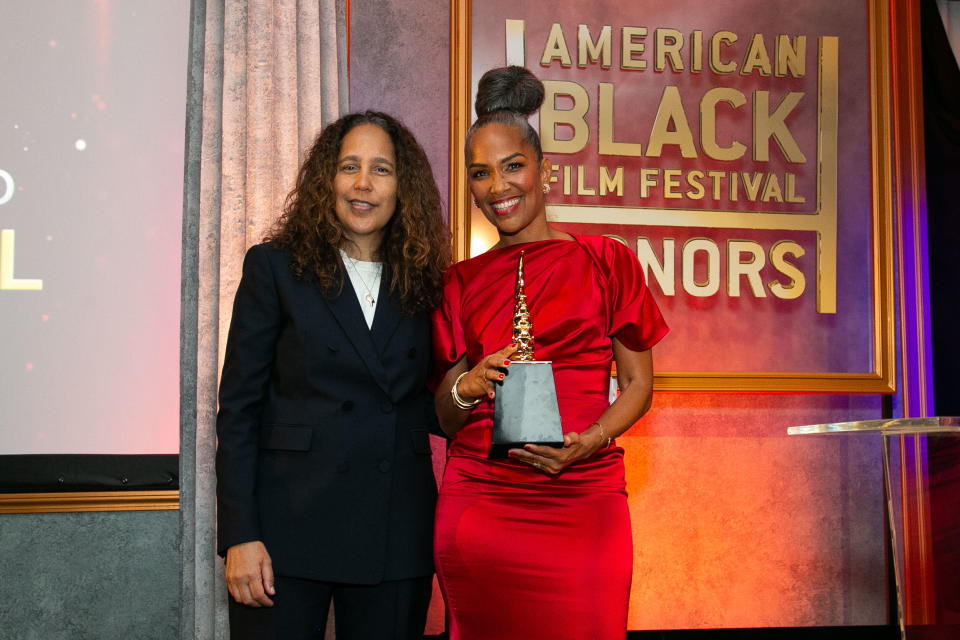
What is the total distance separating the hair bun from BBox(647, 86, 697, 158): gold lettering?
143cm

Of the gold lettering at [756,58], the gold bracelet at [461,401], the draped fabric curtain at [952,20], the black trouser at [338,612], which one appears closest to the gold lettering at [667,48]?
the gold lettering at [756,58]

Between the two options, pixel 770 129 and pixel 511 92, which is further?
pixel 770 129

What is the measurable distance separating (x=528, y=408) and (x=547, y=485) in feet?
0.78

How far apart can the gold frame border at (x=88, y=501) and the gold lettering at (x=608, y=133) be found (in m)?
2.18

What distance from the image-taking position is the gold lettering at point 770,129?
141 inches

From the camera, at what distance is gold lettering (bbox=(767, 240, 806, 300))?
356 centimetres

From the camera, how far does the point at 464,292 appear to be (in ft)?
7.18

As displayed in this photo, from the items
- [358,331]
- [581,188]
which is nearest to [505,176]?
[358,331]

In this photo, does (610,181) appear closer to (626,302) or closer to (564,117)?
(564,117)

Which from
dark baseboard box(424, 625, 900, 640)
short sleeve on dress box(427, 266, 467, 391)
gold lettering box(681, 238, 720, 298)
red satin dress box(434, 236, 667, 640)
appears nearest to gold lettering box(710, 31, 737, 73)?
gold lettering box(681, 238, 720, 298)

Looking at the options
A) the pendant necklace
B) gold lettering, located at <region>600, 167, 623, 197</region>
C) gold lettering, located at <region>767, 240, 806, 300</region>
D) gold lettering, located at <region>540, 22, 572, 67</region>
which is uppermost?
gold lettering, located at <region>540, 22, 572, 67</region>

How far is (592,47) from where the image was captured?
11.5 feet

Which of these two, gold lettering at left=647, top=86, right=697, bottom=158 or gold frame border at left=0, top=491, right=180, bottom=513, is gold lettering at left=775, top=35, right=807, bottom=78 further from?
gold frame border at left=0, top=491, right=180, bottom=513

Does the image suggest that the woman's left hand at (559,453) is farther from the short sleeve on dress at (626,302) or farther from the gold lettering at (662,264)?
the gold lettering at (662,264)
